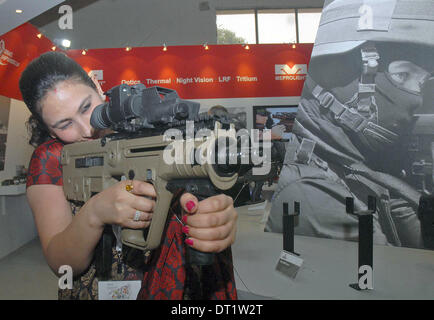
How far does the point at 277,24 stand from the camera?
Answer: 8.20m

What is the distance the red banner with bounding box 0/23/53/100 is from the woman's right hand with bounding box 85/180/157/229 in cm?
Result: 304

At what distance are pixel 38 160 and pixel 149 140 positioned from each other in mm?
633

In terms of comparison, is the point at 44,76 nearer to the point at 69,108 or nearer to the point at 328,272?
the point at 69,108

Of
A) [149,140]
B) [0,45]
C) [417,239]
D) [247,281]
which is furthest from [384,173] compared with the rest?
[0,45]

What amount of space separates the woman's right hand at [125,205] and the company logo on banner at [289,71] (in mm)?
5380

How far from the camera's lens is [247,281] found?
2.87 m

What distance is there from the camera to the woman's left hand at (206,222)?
0.82 metres

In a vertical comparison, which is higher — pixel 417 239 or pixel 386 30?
pixel 386 30

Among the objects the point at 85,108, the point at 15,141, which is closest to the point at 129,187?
the point at 85,108

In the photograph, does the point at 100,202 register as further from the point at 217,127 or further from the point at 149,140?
the point at 217,127

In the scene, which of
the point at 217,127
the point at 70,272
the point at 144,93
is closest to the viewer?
the point at 217,127

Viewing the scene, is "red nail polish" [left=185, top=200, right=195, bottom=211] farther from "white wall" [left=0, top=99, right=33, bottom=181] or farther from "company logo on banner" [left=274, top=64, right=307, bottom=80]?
"company logo on banner" [left=274, top=64, right=307, bottom=80]

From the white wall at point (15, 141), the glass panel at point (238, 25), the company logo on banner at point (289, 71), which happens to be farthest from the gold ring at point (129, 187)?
the glass panel at point (238, 25)

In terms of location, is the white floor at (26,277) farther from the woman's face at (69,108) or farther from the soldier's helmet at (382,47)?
the soldier's helmet at (382,47)
